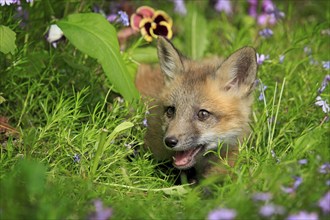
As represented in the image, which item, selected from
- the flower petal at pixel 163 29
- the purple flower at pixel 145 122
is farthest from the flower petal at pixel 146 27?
the purple flower at pixel 145 122

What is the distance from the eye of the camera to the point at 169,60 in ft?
15.5

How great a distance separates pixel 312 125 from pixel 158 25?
1.50m

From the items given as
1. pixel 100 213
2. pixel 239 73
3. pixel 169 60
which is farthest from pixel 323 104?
pixel 100 213

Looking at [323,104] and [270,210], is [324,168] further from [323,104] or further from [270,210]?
[323,104]

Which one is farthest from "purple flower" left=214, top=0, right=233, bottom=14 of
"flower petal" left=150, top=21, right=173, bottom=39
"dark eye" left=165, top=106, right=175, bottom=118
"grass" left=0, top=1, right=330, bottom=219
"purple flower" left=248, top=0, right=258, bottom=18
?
"dark eye" left=165, top=106, right=175, bottom=118

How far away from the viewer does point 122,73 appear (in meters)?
4.34

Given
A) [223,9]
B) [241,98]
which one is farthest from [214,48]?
[241,98]

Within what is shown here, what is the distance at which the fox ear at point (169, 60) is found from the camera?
466 centimetres

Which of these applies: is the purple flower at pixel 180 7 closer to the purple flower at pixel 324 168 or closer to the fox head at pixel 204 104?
the fox head at pixel 204 104

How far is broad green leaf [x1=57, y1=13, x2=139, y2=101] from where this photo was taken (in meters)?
4.28

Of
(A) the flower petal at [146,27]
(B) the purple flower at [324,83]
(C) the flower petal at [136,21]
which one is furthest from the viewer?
(C) the flower petal at [136,21]

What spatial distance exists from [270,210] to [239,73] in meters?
1.94

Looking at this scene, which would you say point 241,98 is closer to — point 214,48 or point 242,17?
point 214,48

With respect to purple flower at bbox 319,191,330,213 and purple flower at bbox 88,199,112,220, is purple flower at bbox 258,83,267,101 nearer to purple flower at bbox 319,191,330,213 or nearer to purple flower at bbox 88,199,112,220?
purple flower at bbox 319,191,330,213
